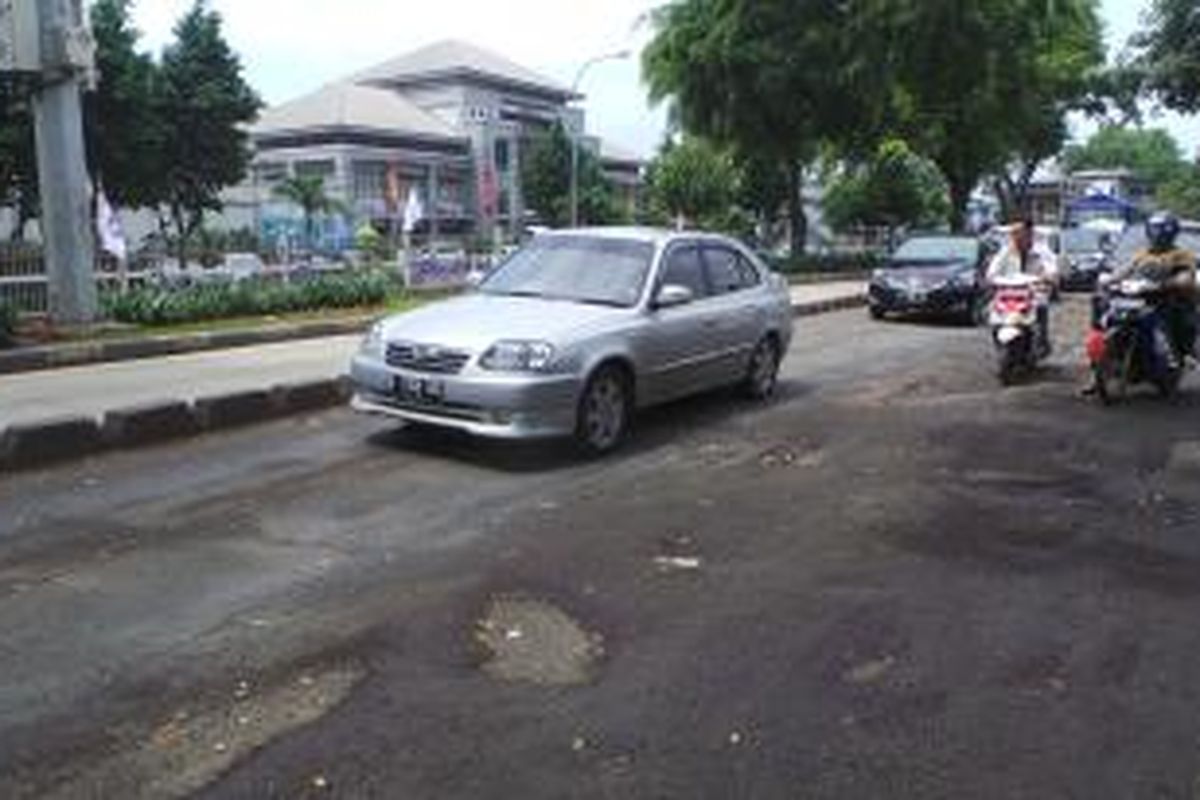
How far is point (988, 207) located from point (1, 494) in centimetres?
7933

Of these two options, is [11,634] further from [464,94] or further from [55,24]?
[464,94]

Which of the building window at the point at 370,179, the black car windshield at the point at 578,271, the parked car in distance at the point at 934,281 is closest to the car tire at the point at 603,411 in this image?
the black car windshield at the point at 578,271

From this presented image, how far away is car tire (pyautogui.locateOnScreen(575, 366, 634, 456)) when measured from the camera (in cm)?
1180

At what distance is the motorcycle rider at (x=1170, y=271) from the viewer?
1509 centimetres

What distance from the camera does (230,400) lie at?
43.3 feet

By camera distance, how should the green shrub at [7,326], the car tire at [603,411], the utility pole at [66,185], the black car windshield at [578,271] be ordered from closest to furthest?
the car tire at [603,411] < the black car windshield at [578,271] < the green shrub at [7,326] < the utility pole at [66,185]

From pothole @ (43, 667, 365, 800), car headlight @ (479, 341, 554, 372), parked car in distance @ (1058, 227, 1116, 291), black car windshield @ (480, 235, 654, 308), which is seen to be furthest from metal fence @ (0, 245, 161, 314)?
parked car in distance @ (1058, 227, 1116, 291)

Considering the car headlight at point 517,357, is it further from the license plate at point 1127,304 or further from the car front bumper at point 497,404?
the license plate at point 1127,304

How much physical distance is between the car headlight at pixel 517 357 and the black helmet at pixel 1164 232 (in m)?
6.60

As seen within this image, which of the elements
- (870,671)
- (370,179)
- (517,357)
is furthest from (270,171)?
(870,671)

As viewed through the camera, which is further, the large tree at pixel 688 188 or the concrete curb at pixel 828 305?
the large tree at pixel 688 188

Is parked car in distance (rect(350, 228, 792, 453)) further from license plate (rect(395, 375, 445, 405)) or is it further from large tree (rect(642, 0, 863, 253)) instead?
large tree (rect(642, 0, 863, 253))

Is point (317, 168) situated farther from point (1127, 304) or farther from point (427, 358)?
point (427, 358)

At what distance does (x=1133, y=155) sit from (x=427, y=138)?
8185cm
